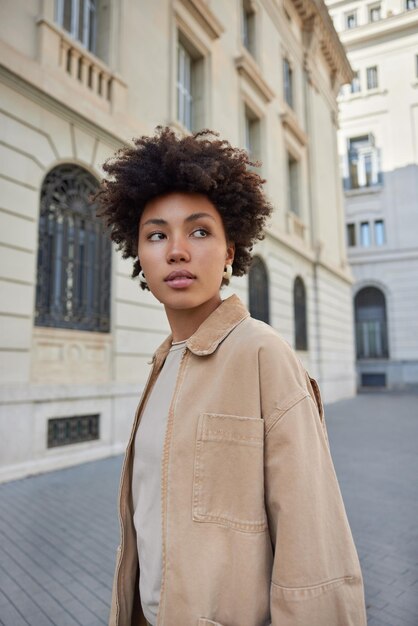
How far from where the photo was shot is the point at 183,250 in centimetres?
121

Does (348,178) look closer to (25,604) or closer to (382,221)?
(382,221)

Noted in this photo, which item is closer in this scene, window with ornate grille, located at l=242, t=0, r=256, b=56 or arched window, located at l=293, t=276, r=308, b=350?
window with ornate grille, located at l=242, t=0, r=256, b=56

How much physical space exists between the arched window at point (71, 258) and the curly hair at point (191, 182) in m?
5.39

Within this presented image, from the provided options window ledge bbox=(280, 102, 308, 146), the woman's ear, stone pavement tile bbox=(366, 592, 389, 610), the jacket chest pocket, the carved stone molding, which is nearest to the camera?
the jacket chest pocket

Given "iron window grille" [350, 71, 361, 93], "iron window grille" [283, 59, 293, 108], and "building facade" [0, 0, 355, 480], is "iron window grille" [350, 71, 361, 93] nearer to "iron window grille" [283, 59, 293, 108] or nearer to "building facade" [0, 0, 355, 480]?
"iron window grille" [283, 59, 293, 108]

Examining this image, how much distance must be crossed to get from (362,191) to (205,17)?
17943mm

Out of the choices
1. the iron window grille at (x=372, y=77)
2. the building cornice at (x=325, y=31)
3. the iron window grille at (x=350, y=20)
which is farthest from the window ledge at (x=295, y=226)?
the iron window grille at (x=350, y=20)

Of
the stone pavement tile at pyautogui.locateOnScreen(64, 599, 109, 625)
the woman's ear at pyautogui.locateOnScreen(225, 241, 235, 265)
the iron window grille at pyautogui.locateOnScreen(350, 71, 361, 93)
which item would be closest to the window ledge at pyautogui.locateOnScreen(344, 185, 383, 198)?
the iron window grille at pyautogui.locateOnScreen(350, 71, 361, 93)

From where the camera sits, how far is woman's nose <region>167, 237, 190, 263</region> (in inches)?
47.4

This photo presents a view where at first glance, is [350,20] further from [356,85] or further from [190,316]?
[190,316]

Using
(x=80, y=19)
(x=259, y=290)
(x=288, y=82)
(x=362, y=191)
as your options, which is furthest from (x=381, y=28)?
(x=80, y=19)

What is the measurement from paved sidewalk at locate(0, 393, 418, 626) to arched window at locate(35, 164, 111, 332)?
2391 mm

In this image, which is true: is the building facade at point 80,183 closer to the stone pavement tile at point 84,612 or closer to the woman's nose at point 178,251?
the stone pavement tile at point 84,612

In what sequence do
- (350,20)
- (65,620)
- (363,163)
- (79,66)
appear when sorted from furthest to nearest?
(350,20)
(363,163)
(79,66)
(65,620)
